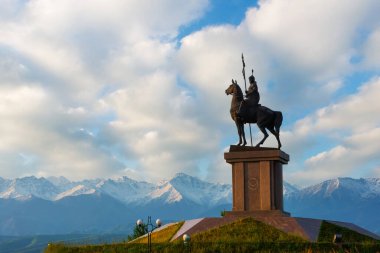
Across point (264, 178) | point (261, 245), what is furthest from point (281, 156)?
point (261, 245)

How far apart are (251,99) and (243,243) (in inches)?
458

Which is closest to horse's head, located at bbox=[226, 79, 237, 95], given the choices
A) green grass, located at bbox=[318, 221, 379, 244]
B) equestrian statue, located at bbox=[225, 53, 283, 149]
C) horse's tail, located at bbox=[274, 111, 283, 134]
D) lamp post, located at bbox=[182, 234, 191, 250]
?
equestrian statue, located at bbox=[225, 53, 283, 149]

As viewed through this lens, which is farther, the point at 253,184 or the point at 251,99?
the point at 251,99

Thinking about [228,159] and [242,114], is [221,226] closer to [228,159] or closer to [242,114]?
[228,159]

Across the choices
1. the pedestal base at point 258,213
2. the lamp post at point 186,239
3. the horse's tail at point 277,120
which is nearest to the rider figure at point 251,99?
the horse's tail at point 277,120

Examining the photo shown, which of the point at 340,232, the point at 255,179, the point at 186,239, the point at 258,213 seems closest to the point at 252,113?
the point at 255,179

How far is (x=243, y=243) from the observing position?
24953mm

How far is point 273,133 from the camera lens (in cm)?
3428

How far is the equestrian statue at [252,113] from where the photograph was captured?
112ft

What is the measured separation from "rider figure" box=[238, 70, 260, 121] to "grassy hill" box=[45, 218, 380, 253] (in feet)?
23.2

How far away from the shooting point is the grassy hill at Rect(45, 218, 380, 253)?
24.5 meters

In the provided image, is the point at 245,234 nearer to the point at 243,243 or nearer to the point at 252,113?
the point at 243,243

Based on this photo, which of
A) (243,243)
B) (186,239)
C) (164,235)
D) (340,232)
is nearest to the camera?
(186,239)

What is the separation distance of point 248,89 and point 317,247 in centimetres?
1262
